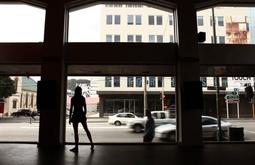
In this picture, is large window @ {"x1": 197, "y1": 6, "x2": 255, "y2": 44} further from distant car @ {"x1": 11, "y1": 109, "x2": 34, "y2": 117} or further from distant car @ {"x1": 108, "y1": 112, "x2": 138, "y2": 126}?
distant car @ {"x1": 11, "y1": 109, "x2": 34, "y2": 117}

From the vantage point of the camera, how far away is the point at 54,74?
9.68 meters

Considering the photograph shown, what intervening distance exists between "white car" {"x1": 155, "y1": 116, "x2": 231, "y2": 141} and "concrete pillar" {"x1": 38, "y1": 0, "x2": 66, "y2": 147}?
3.09 meters

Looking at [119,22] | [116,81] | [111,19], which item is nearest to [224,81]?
[116,81]

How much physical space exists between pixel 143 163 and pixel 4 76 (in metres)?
6.54

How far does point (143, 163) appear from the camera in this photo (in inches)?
261

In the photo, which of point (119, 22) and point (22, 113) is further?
point (119, 22)

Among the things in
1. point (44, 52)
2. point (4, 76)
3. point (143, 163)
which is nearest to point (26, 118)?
point (4, 76)

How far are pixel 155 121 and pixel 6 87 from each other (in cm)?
520

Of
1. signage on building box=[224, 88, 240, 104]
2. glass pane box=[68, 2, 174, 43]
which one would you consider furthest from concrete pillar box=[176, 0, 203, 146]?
signage on building box=[224, 88, 240, 104]

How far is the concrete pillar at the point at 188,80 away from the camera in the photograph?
961 centimetres

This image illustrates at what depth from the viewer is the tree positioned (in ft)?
35.8

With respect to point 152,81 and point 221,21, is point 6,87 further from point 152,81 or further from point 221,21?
point 221,21

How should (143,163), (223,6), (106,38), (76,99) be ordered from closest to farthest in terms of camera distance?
(143,163), (76,99), (106,38), (223,6)

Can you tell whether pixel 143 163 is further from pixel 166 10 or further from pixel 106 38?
pixel 166 10
